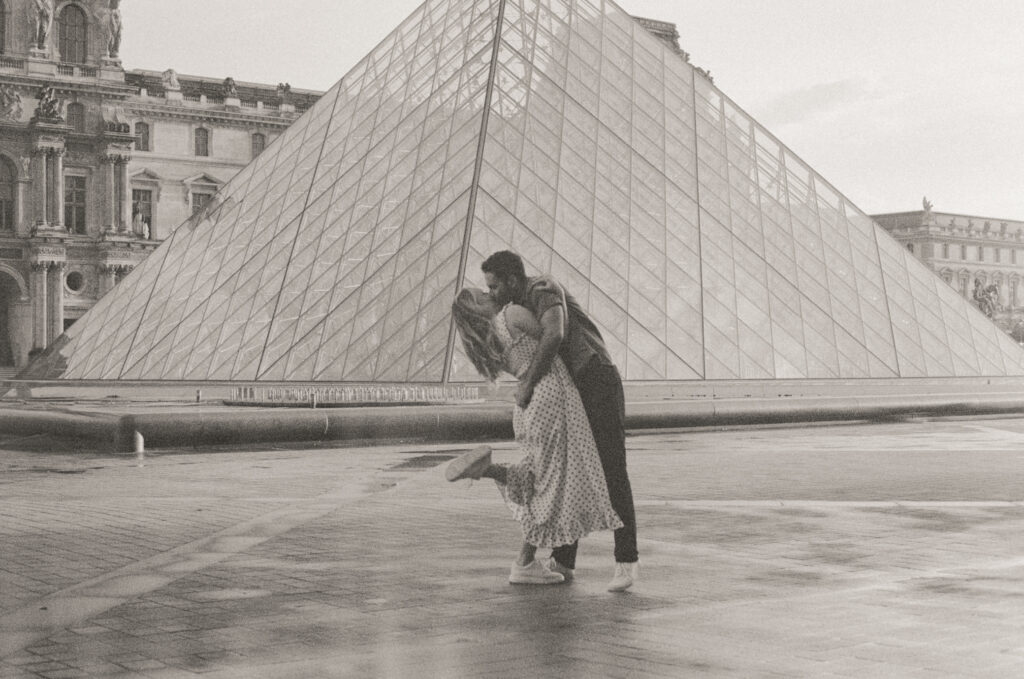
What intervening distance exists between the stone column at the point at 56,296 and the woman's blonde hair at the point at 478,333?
55527 mm

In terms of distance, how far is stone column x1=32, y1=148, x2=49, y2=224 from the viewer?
5825 cm

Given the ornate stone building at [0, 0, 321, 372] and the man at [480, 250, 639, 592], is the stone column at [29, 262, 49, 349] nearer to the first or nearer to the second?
the ornate stone building at [0, 0, 321, 372]

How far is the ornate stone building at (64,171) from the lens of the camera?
58.0m

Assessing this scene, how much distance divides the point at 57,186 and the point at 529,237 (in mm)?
42557

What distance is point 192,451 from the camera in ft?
45.8

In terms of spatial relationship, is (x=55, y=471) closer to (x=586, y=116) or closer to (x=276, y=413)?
(x=276, y=413)

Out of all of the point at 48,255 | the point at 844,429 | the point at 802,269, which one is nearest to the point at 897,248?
the point at 802,269

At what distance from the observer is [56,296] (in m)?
58.7

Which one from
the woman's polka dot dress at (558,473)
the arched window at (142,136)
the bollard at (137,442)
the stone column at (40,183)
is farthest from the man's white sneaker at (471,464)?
the arched window at (142,136)

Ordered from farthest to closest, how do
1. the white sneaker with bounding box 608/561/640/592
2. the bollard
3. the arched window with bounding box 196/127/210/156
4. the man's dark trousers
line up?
1. the arched window with bounding box 196/127/210/156
2. the bollard
3. the man's dark trousers
4. the white sneaker with bounding box 608/561/640/592

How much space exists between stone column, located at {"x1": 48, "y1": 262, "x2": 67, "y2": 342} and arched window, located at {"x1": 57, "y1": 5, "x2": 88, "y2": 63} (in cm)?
896

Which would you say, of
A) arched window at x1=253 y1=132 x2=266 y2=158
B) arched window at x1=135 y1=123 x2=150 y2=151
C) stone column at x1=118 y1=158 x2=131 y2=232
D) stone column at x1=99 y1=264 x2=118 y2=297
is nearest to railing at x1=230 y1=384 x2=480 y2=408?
stone column at x1=99 y1=264 x2=118 y2=297

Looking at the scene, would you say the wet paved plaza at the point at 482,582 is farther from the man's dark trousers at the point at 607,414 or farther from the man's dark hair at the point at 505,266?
the man's dark hair at the point at 505,266

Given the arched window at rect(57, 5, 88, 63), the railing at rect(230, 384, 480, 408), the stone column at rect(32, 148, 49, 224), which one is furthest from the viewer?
the arched window at rect(57, 5, 88, 63)
